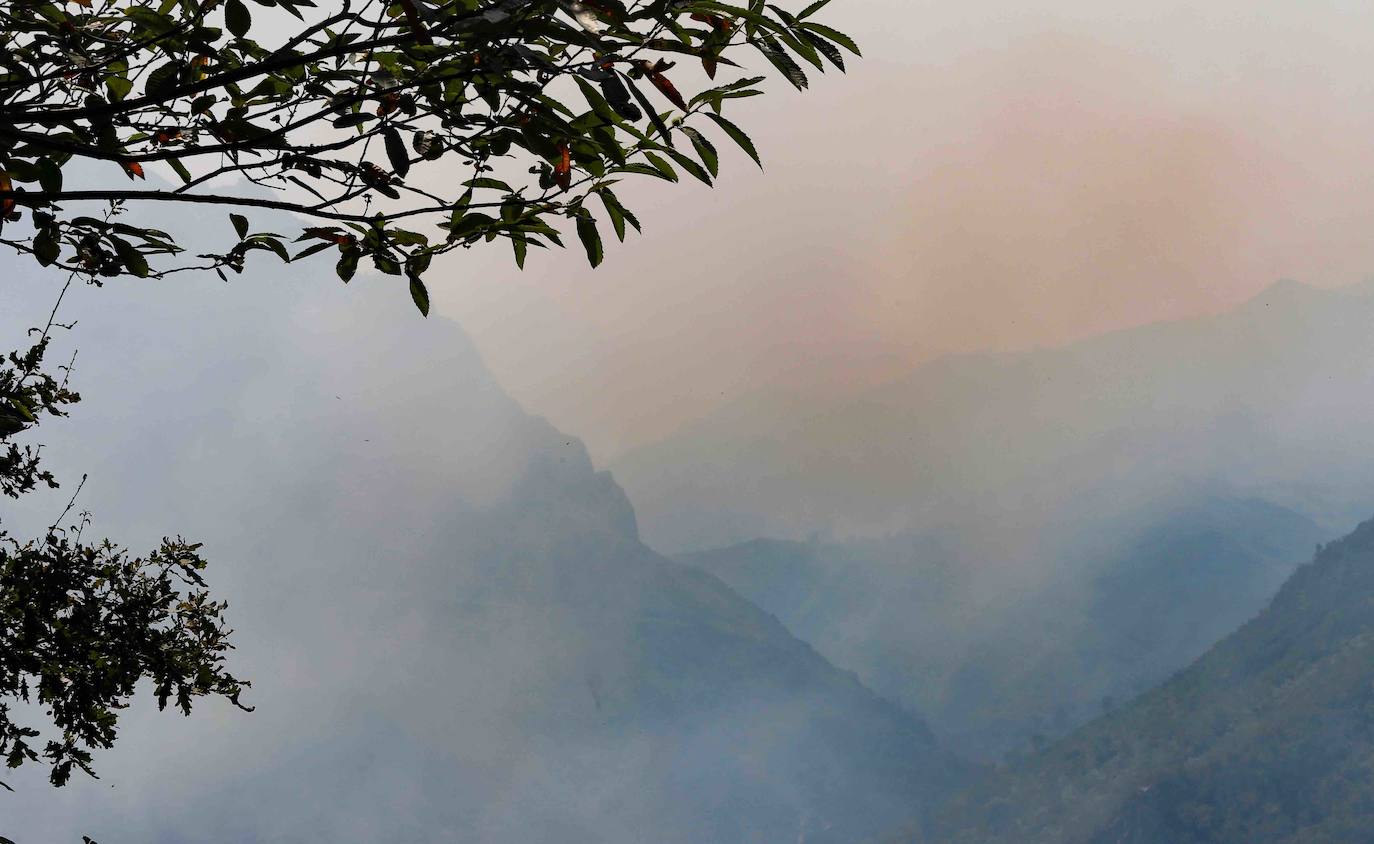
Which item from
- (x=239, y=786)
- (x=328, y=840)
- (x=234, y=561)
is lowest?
(x=328, y=840)

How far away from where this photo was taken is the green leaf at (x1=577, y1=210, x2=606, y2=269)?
1832 mm

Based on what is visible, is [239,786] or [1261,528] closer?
[1261,528]

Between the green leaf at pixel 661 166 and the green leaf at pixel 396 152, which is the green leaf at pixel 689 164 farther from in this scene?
the green leaf at pixel 396 152

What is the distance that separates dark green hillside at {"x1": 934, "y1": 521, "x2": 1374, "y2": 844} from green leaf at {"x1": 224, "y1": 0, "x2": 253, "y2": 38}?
75.8m

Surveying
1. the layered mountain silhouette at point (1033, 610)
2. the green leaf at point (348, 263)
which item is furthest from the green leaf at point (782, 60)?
the layered mountain silhouette at point (1033, 610)

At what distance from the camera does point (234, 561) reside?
82.5 metres

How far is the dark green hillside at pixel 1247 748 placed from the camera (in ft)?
218

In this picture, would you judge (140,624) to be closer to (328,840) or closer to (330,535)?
(330,535)

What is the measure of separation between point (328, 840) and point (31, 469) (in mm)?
95570

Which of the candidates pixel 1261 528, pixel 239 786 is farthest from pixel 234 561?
pixel 1261 528

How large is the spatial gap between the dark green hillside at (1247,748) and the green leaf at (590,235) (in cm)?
7519

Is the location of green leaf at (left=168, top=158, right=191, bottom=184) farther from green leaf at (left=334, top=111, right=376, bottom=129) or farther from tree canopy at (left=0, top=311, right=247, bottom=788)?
tree canopy at (left=0, top=311, right=247, bottom=788)

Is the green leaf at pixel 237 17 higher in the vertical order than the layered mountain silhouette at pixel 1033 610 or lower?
lower

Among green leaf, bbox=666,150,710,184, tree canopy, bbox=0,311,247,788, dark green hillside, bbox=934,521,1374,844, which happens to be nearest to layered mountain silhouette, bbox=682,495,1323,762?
dark green hillside, bbox=934,521,1374,844
